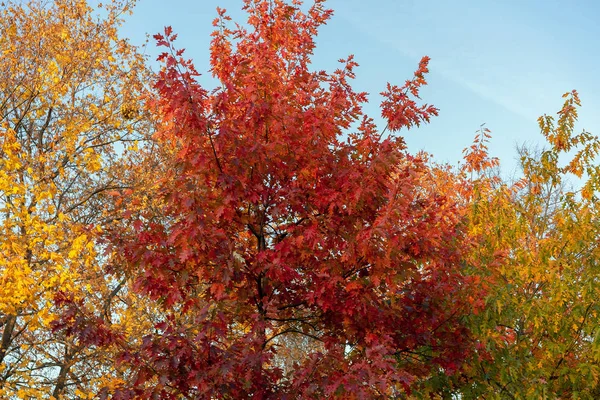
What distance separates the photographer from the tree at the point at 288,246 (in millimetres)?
5742

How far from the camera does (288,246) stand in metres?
6.16

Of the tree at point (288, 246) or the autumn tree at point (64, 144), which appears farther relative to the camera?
the autumn tree at point (64, 144)

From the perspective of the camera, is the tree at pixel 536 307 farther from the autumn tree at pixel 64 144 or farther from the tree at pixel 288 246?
the autumn tree at pixel 64 144

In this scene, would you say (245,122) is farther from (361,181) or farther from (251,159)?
(361,181)

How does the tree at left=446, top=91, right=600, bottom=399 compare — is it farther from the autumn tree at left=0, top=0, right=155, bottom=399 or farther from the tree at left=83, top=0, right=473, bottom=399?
the autumn tree at left=0, top=0, right=155, bottom=399

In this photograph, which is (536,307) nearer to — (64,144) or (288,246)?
(288,246)

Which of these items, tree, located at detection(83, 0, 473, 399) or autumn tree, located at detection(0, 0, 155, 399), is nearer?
tree, located at detection(83, 0, 473, 399)

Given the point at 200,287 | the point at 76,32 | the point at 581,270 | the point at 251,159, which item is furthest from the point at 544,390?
the point at 76,32

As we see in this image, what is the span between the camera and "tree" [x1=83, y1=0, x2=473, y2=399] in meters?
5.74

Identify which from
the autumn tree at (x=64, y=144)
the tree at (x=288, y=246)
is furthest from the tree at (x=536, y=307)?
the autumn tree at (x=64, y=144)

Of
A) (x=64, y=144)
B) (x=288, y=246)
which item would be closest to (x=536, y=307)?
(x=288, y=246)

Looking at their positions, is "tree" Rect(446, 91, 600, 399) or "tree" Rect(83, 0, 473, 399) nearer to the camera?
"tree" Rect(83, 0, 473, 399)

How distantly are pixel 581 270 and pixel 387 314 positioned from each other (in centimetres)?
398

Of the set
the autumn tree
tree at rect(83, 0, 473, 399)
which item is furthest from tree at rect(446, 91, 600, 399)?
the autumn tree
